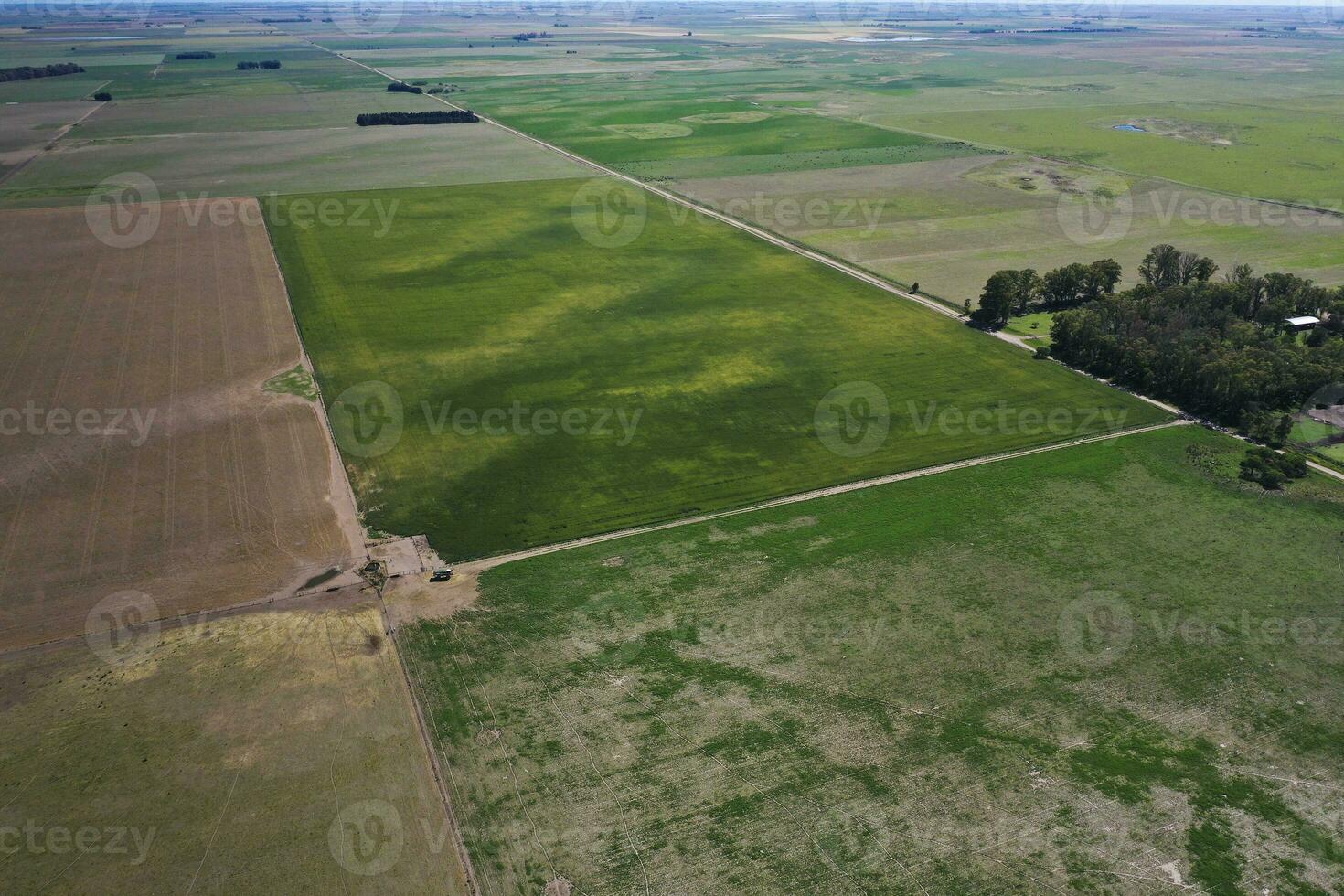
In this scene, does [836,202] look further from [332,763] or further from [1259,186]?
[332,763]

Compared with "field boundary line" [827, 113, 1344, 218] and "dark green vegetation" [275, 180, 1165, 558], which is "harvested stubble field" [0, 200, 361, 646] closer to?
"dark green vegetation" [275, 180, 1165, 558]

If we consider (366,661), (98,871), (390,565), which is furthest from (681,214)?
(98,871)

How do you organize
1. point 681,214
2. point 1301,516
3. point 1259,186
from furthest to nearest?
point 1259,186
point 681,214
point 1301,516

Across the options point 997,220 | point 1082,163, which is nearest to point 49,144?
point 997,220

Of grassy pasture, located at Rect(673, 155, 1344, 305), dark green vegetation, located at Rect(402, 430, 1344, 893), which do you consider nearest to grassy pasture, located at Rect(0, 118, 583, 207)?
grassy pasture, located at Rect(673, 155, 1344, 305)

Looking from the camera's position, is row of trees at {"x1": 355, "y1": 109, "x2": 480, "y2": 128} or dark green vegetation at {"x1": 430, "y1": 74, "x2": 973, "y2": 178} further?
row of trees at {"x1": 355, "y1": 109, "x2": 480, "y2": 128}

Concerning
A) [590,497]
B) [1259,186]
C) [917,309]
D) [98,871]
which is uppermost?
[1259,186]

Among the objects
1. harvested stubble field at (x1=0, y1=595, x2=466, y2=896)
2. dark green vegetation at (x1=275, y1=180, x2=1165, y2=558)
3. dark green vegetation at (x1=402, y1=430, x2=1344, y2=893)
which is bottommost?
harvested stubble field at (x1=0, y1=595, x2=466, y2=896)
